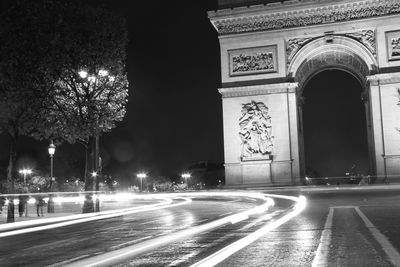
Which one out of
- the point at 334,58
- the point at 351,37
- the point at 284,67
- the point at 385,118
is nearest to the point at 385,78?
the point at 385,118

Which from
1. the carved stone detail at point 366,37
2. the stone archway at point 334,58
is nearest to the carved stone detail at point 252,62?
the stone archway at point 334,58

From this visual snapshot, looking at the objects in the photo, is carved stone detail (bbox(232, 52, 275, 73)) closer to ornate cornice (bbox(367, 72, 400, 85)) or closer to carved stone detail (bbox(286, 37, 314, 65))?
carved stone detail (bbox(286, 37, 314, 65))

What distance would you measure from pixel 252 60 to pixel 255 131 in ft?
15.7

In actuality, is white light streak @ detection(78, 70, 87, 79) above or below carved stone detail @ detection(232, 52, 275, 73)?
below

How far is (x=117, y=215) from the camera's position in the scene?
61.1 ft

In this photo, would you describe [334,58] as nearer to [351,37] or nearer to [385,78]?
[351,37]

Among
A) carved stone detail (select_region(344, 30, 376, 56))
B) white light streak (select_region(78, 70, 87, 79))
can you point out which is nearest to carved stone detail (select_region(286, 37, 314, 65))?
carved stone detail (select_region(344, 30, 376, 56))

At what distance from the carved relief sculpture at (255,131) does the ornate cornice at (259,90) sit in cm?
74

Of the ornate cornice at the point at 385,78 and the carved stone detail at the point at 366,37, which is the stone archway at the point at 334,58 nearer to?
the carved stone detail at the point at 366,37

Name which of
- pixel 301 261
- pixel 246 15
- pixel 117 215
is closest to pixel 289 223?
pixel 301 261

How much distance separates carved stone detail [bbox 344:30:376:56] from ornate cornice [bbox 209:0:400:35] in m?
0.97

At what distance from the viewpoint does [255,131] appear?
37.9 meters

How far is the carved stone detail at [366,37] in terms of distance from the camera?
36.8 metres

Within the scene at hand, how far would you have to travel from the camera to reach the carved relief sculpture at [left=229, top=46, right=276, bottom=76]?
126 ft
